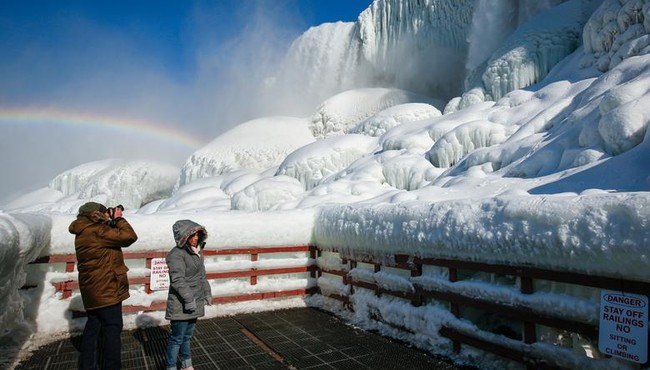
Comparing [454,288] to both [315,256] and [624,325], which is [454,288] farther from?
[315,256]

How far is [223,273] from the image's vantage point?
7.29 metres

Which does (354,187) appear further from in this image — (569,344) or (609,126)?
(569,344)

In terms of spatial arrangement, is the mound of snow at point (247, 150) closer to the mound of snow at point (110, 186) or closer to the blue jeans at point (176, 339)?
the mound of snow at point (110, 186)

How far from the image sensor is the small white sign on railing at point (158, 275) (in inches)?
262

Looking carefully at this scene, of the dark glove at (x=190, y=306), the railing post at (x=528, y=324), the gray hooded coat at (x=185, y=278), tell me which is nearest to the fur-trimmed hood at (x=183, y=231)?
the gray hooded coat at (x=185, y=278)

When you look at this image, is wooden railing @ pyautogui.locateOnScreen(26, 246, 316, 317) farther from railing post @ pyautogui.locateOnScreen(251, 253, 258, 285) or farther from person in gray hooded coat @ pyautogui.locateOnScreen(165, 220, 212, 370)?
person in gray hooded coat @ pyautogui.locateOnScreen(165, 220, 212, 370)

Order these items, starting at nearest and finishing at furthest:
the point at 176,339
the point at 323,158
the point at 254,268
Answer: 1. the point at 176,339
2. the point at 254,268
3. the point at 323,158

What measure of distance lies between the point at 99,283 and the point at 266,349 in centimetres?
222

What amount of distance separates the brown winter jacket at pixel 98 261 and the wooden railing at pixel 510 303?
137 inches

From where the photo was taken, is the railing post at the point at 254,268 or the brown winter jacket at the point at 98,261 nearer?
the brown winter jacket at the point at 98,261

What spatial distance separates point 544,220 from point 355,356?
108 inches

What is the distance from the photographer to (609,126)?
10.4 metres

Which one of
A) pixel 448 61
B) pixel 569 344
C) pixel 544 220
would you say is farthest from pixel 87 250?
pixel 448 61

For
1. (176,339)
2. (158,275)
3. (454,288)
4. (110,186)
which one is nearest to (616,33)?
(454,288)
